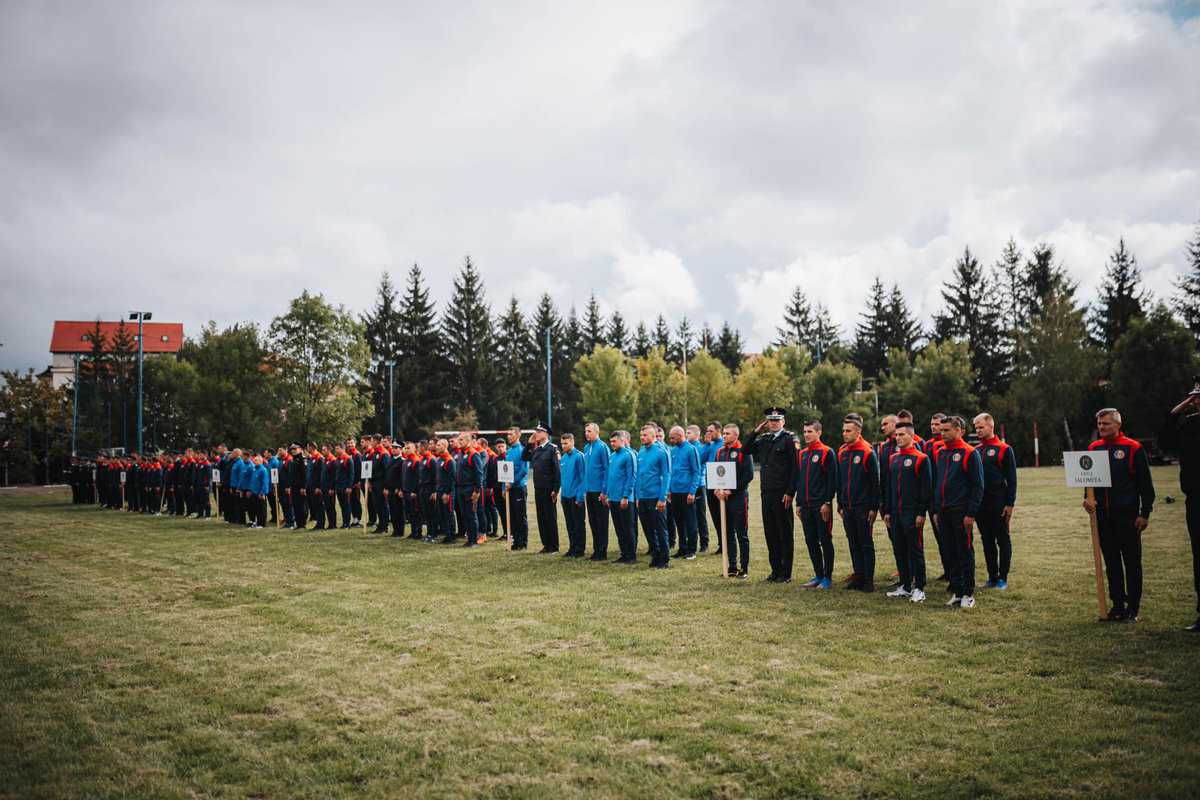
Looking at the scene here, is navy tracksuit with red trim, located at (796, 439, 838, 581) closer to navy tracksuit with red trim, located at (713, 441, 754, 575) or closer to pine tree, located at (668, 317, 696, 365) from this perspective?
navy tracksuit with red trim, located at (713, 441, 754, 575)

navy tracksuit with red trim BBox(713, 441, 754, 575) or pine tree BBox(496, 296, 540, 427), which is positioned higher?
pine tree BBox(496, 296, 540, 427)

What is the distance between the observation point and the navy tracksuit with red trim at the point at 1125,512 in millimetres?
7895

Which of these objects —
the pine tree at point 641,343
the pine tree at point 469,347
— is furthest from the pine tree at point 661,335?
the pine tree at point 469,347

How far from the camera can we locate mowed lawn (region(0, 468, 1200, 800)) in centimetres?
455

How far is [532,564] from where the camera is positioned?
13055 millimetres

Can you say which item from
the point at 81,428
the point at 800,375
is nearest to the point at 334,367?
the point at 81,428

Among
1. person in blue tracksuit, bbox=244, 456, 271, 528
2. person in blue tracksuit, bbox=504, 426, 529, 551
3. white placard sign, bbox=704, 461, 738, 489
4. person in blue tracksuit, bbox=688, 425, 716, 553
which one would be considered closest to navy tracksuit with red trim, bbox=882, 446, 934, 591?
white placard sign, bbox=704, 461, 738, 489

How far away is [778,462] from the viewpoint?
1081 centimetres

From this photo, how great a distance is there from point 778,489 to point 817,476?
671 millimetres

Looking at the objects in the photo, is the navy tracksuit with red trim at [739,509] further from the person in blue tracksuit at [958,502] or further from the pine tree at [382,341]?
the pine tree at [382,341]

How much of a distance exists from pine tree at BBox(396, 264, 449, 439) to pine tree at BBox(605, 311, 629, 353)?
72.0 ft

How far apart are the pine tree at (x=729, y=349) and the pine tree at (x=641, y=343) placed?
26.2 feet

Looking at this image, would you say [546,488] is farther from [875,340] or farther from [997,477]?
[875,340]

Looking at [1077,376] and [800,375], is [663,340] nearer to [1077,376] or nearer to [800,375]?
[800,375]
